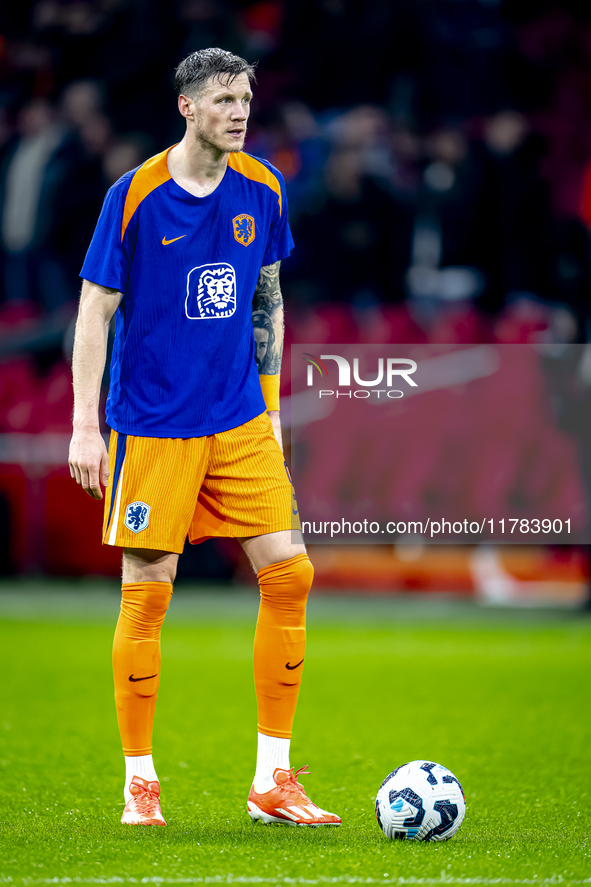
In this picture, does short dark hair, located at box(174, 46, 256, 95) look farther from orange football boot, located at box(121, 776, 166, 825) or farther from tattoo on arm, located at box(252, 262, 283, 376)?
orange football boot, located at box(121, 776, 166, 825)

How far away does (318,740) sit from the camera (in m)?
4.33

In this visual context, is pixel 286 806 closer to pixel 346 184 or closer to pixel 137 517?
pixel 137 517

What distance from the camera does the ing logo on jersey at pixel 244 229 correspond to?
10.4ft

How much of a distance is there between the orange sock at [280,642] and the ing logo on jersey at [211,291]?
26.4 inches

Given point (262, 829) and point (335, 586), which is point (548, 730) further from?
point (335, 586)

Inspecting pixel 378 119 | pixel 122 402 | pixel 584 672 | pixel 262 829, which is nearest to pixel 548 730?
pixel 584 672

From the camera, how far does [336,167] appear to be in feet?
29.2

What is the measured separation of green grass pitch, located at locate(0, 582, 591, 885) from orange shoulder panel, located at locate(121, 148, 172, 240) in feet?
4.94

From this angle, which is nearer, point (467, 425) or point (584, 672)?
point (584, 672)

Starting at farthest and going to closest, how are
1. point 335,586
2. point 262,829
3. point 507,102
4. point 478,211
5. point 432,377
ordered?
1. point 507,102
2. point 478,211
3. point 335,586
4. point 432,377
5. point 262,829

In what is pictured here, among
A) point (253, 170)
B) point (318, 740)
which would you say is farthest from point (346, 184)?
point (253, 170)

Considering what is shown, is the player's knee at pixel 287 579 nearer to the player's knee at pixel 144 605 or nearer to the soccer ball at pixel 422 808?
the player's knee at pixel 144 605

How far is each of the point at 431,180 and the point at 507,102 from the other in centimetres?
175

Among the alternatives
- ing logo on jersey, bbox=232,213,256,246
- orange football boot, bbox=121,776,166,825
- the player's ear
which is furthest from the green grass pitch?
the player's ear
